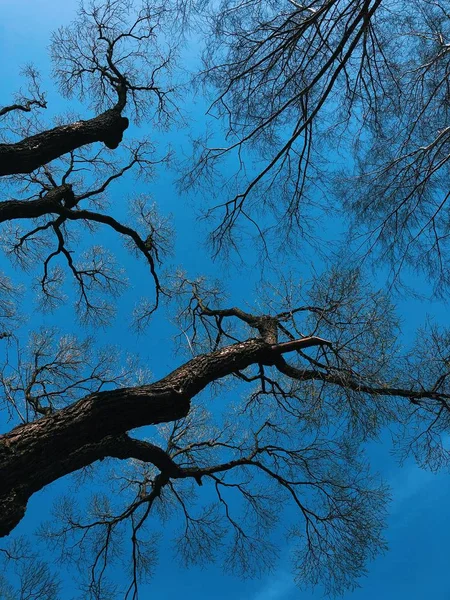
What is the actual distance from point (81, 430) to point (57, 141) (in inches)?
131

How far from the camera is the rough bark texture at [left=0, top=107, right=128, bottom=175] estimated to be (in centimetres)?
551

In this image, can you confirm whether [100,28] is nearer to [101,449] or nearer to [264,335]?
[264,335]

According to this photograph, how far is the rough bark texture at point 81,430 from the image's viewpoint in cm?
376

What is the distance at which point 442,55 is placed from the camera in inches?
163

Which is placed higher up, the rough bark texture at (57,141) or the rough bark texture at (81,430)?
the rough bark texture at (57,141)

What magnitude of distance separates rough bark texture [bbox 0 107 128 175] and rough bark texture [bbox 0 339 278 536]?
274 cm

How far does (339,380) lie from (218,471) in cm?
217

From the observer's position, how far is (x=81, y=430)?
3973 millimetres

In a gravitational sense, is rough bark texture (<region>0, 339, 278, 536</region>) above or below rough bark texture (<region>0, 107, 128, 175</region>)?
below

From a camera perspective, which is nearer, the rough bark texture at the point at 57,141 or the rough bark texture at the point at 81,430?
the rough bark texture at the point at 81,430

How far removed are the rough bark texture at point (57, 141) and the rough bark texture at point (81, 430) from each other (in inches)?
108

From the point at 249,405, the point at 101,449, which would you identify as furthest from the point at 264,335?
the point at 101,449

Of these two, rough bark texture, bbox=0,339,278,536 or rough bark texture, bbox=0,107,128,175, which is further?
rough bark texture, bbox=0,107,128,175

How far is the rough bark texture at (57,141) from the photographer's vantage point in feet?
18.1
